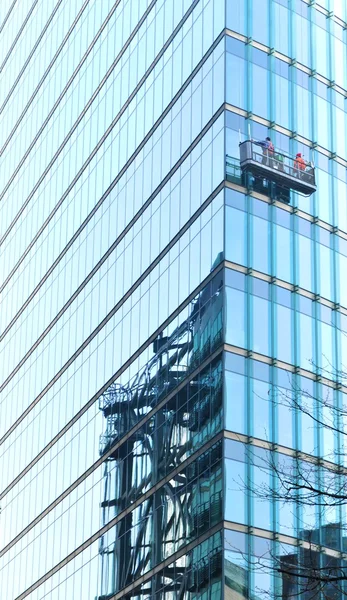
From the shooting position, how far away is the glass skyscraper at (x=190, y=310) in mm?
40812

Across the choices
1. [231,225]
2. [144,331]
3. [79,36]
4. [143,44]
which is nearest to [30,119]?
[79,36]

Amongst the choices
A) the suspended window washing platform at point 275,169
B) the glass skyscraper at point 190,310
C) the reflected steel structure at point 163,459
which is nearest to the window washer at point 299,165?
the suspended window washing platform at point 275,169

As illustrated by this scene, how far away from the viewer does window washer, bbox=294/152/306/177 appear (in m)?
45.7

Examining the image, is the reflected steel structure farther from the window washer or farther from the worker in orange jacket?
the worker in orange jacket

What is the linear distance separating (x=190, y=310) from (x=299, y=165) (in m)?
6.93

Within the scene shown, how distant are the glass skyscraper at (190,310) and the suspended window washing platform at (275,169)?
77mm

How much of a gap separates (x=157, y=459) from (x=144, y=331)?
6.44m

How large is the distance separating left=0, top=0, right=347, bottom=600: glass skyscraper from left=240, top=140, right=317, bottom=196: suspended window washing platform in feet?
0.25

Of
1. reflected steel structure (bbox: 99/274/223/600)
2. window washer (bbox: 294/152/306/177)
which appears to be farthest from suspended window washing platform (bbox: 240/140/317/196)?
reflected steel structure (bbox: 99/274/223/600)

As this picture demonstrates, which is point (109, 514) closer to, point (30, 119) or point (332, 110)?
point (332, 110)

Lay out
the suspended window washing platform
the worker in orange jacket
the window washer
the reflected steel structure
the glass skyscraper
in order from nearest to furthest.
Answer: the glass skyscraper < the reflected steel structure < the suspended window washing platform < the window washer < the worker in orange jacket

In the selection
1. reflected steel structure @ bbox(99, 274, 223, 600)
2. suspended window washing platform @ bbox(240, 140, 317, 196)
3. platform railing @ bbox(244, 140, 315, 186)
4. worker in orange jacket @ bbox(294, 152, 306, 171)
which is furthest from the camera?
worker in orange jacket @ bbox(294, 152, 306, 171)

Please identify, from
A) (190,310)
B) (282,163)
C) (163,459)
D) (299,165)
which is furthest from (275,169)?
(163,459)

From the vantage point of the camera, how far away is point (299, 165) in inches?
1805
